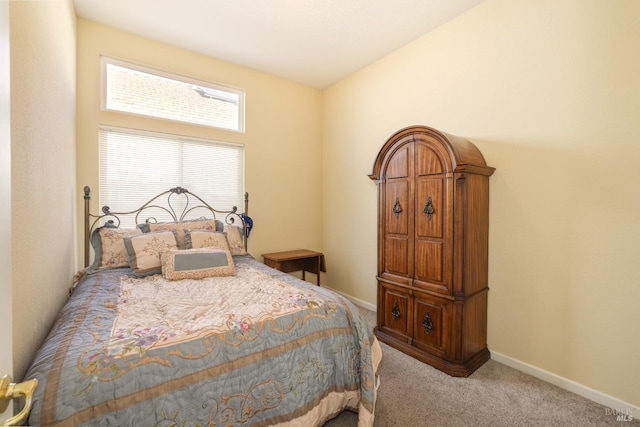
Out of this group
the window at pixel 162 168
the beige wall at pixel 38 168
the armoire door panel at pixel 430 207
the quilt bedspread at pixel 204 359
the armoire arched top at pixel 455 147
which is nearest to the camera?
the quilt bedspread at pixel 204 359

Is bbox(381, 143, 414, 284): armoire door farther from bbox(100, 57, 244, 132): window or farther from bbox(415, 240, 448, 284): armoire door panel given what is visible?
bbox(100, 57, 244, 132): window

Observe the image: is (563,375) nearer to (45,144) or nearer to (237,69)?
(45,144)

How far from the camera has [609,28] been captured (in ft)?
5.88

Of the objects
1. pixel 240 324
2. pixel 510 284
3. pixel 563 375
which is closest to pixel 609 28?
pixel 510 284

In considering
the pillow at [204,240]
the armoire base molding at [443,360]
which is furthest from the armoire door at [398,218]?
the pillow at [204,240]

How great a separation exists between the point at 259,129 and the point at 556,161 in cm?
303

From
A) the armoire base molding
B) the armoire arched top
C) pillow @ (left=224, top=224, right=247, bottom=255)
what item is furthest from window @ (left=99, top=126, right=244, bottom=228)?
the armoire base molding

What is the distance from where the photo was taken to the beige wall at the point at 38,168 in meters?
1.11

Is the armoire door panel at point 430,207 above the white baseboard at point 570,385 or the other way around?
above

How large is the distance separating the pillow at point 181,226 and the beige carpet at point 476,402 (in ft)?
6.40

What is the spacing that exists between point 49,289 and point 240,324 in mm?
1163

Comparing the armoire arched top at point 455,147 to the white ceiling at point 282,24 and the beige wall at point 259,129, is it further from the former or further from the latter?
the beige wall at point 259,129

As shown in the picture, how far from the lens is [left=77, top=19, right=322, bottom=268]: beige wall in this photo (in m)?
2.70

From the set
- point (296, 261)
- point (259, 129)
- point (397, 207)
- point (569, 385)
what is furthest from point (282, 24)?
point (569, 385)
